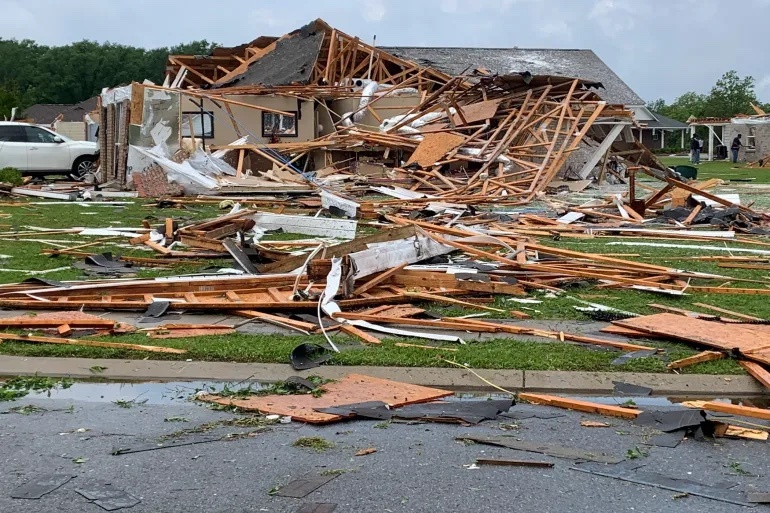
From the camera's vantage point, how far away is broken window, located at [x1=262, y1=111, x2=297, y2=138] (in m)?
29.9

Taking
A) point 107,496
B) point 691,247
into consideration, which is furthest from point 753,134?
point 107,496

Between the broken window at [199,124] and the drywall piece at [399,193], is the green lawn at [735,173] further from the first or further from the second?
the broken window at [199,124]

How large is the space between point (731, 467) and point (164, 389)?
3735mm

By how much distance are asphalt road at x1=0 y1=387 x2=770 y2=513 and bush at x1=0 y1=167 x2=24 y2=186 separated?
20789 mm

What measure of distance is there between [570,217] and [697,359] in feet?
32.3

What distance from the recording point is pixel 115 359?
22.6 feet

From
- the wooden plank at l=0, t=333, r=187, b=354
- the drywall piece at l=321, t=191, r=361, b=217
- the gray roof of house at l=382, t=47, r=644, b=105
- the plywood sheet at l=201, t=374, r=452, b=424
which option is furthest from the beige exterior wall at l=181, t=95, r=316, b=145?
the plywood sheet at l=201, t=374, r=452, b=424

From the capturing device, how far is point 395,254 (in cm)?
955

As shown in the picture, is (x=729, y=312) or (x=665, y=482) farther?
(x=729, y=312)

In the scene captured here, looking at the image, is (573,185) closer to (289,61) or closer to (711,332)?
(289,61)

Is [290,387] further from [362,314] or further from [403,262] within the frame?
[403,262]

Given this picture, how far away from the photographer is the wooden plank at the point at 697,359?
6664mm

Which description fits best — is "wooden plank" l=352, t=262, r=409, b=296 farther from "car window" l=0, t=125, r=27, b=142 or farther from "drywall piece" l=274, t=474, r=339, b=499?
"car window" l=0, t=125, r=27, b=142

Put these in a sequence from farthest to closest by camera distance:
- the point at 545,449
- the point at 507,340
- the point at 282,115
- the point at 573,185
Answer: the point at 282,115
the point at 573,185
the point at 507,340
the point at 545,449
